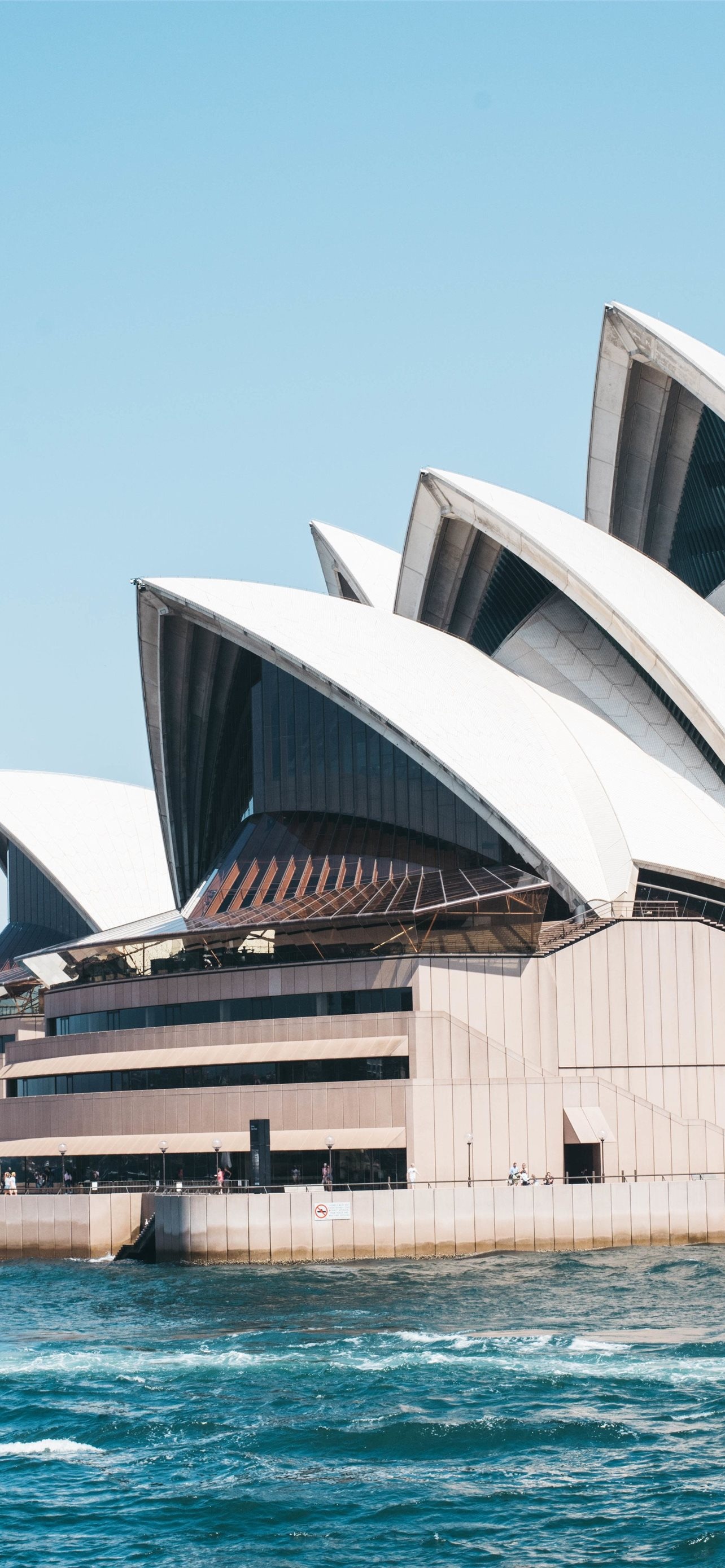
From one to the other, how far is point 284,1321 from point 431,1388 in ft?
19.1

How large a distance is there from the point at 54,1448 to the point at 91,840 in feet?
171

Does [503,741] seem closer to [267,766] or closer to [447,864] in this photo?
[447,864]

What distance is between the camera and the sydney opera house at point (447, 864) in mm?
46375

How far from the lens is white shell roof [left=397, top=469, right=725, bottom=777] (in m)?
53.4

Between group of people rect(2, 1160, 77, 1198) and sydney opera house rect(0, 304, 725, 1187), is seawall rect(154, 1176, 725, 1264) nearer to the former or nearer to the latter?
sydney opera house rect(0, 304, 725, 1187)

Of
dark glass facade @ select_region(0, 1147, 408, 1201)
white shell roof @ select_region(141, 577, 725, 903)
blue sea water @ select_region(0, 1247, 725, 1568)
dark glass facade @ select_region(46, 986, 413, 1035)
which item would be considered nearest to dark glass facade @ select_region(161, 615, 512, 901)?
white shell roof @ select_region(141, 577, 725, 903)

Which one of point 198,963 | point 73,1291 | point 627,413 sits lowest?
point 73,1291

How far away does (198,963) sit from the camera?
51.6 metres

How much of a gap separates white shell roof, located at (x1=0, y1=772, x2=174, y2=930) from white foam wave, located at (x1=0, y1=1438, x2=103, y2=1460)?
4658 centimetres

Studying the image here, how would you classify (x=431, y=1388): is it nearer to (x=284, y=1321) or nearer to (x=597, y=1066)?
(x=284, y=1321)

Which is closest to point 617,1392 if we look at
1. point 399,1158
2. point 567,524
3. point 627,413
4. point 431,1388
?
point 431,1388

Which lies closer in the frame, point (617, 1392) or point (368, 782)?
point (617, 1392)

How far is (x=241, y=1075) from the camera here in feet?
157

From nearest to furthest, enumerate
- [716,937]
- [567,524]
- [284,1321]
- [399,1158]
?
1. [284,1321]
2. [399,1158]
3. [716,937]
4. [567,524]
